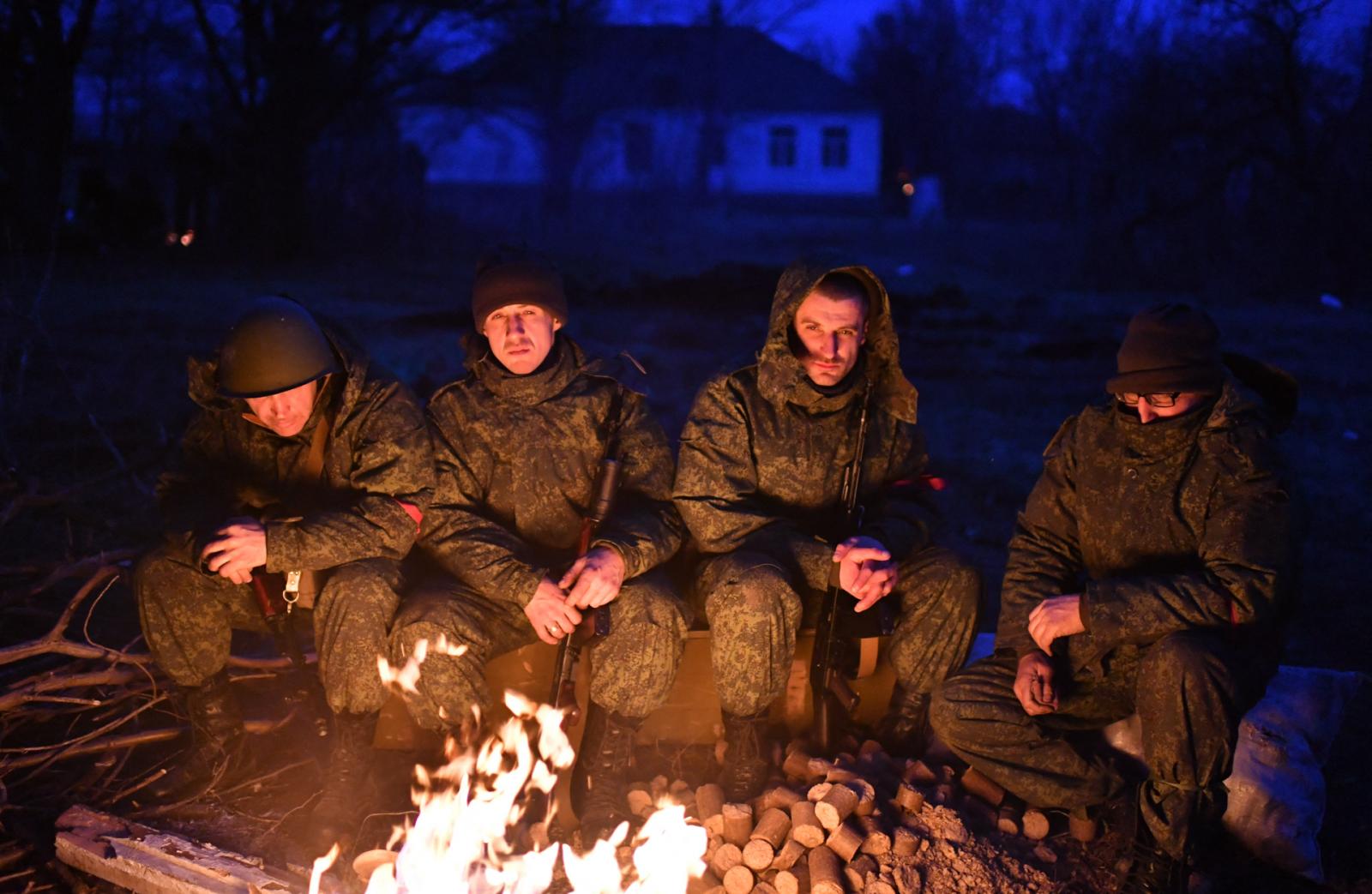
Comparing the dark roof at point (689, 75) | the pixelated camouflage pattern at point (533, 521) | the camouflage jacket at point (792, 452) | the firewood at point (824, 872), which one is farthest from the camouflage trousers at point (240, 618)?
the dark roof at point (689, 75)

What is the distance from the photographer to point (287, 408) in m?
3.77

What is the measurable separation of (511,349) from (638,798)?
1547 mm

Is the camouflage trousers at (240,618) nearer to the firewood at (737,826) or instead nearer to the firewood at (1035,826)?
the firewood at (737,826)

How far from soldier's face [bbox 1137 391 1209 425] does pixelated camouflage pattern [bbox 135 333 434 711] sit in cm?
227

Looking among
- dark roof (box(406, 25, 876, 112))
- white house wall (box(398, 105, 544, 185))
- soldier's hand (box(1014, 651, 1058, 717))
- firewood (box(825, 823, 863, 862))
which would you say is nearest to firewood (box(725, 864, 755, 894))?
firewood (box(825, 823, 863, 862))

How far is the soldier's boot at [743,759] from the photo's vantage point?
3.73 metres

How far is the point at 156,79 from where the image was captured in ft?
71.5

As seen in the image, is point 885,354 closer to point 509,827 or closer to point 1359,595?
point 509,827

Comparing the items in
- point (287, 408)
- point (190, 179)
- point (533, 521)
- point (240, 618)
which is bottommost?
point (240, 618)

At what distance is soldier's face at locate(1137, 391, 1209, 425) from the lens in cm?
341

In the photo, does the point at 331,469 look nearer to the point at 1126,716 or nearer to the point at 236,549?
the point at 236,549

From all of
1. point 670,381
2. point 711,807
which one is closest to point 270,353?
point 711,807

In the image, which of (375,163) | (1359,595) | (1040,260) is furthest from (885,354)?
(375,163)

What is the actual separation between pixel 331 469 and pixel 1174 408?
268 centimetres
